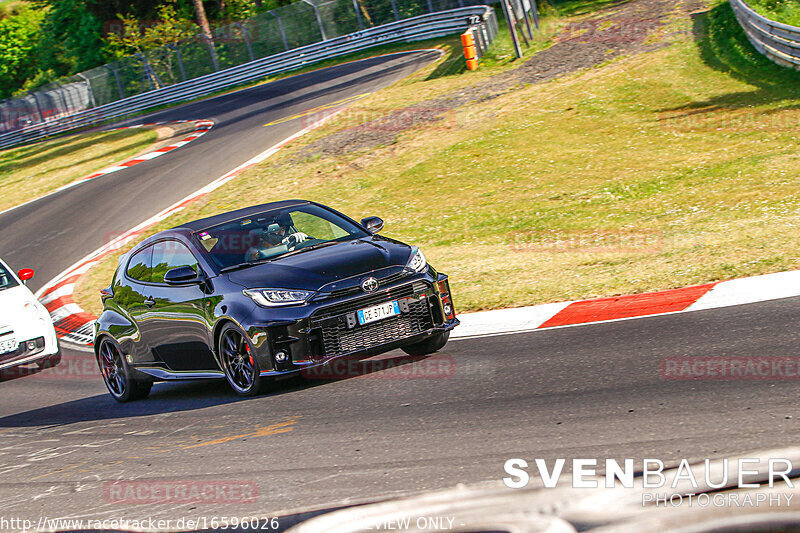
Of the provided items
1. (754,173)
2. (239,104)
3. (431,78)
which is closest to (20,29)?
(239,104)

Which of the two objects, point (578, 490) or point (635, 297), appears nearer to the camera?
point (578, 490)

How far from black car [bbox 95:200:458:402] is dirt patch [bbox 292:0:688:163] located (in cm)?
1276

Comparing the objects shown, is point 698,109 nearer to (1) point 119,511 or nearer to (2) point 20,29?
(1) point 119,511

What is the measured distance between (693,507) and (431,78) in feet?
82.1

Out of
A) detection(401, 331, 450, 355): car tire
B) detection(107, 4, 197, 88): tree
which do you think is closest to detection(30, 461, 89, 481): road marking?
detection(401, 331, 450, 355): car tire

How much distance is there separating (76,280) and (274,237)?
31.7 feet

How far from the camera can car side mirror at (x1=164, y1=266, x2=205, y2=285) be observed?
8.09m

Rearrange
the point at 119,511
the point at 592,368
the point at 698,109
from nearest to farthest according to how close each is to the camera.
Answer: the point at 119,511, the point at 592,368, the point at 698,109

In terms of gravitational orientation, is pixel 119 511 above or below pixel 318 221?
below

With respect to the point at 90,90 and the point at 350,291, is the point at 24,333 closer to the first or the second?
the point at 350,291

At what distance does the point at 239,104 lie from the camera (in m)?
34.6

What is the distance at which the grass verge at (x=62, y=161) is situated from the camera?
1099 inches

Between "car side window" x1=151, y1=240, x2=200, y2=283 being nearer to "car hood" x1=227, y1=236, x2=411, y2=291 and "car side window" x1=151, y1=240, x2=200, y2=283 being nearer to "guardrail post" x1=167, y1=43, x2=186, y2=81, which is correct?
"car hood" x1=227, y1=236, x2=411, y2=291

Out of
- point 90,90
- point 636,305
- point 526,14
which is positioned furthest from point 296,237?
point 90,90
